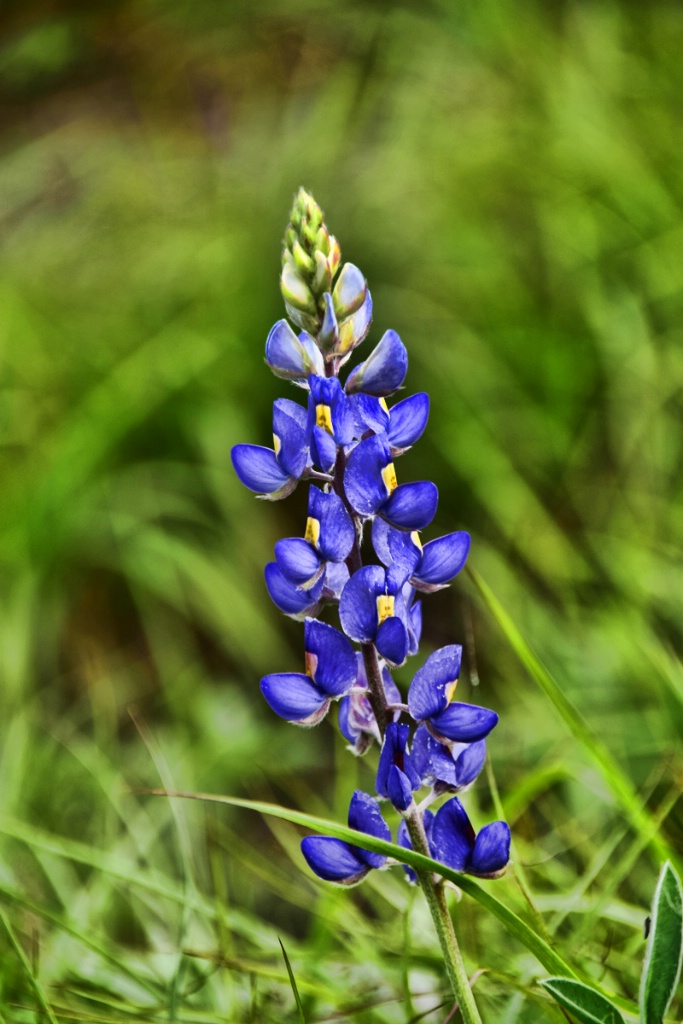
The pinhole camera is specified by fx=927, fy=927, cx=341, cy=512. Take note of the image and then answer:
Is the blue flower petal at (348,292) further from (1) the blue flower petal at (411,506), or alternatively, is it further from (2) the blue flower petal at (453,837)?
(2) the blue flower petal at (453,837)

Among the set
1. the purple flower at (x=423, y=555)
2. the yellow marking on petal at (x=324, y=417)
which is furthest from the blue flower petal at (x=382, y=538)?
the yellow marking on petal at (x=324, y=417)

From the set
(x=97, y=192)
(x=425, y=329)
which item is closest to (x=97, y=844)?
(x=425, y=329)

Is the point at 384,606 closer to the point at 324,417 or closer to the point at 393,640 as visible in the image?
the point at 393,640

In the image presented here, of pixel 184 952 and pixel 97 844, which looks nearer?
pixel 184 952

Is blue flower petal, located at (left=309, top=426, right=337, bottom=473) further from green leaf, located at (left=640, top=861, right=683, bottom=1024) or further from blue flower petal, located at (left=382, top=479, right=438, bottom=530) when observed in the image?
green leaf, located at (left=640, top=861, right=683, bottom=1024)

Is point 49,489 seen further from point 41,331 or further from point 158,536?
point 41,331

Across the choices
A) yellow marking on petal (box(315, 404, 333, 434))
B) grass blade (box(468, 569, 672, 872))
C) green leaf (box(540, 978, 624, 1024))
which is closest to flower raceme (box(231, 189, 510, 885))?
yellow marking on petal (box(315, 404, 333, 434))

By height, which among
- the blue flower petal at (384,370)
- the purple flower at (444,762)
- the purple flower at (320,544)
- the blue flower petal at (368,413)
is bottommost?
the purple flower at (444,762)
